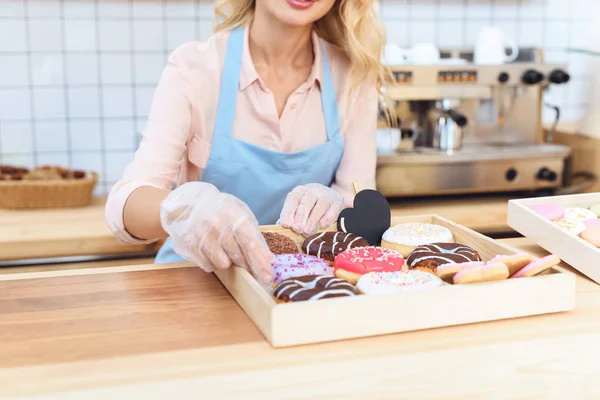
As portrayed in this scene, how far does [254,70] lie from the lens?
170 cm

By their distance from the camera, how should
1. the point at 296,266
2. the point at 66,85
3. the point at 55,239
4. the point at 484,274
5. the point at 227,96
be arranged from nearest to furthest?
the point at 484,274, the point at 296,266, the point at 227,96, the point at 55,239, the point at 66,85

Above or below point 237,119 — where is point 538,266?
below

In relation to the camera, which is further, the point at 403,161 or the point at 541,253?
the point at 403,161

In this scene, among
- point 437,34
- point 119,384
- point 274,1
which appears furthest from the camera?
point 437,34

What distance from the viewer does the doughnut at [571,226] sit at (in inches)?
48.0

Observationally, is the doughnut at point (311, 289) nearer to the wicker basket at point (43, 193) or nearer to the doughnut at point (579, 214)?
the doughnut at point (579, 214)

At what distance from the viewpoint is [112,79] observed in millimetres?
2688

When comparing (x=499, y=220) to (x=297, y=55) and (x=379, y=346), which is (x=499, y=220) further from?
(x=379, y=346)

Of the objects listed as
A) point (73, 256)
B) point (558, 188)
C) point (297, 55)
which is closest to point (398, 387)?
point (297, 55)

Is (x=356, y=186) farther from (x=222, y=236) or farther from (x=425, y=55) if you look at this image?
(x=425, y=55)

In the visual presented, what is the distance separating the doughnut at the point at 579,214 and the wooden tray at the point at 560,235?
0.06 m

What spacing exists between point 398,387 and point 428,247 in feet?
1.19

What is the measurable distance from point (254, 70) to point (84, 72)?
3.95 feet

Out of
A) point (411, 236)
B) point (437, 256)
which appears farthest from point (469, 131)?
point (437, 256)
